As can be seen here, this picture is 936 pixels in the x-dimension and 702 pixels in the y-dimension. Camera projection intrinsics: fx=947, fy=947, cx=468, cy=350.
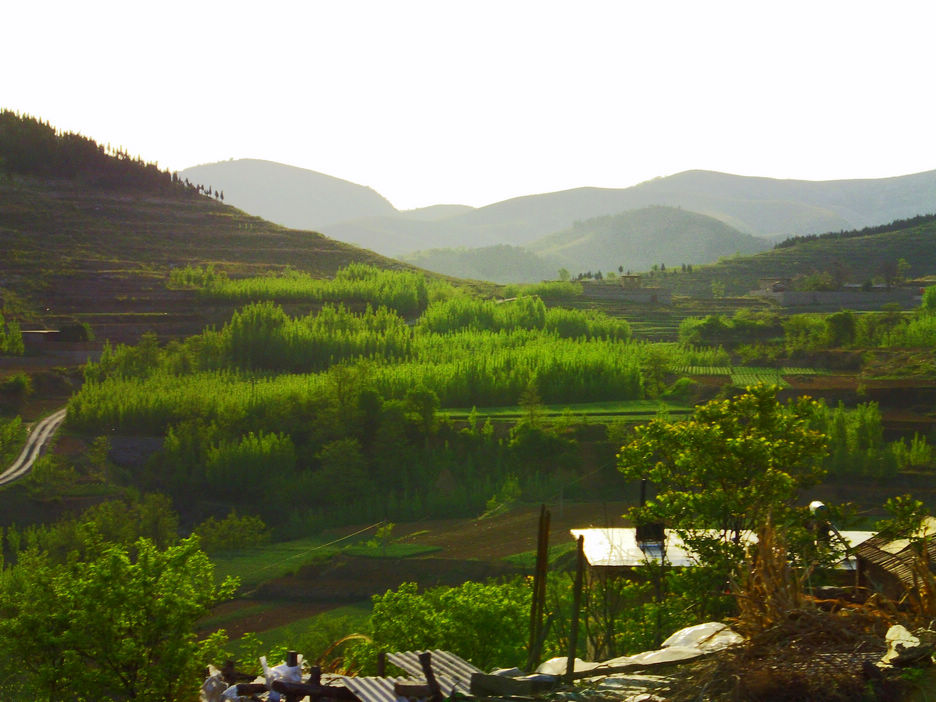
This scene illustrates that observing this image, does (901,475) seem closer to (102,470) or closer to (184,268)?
(102,470)

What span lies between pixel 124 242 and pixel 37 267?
9290 millimetres

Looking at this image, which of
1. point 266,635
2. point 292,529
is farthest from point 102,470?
point 266,635

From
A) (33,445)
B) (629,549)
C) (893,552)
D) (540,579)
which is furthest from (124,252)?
(540,579)

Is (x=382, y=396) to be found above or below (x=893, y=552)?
below

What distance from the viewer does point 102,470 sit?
126ft

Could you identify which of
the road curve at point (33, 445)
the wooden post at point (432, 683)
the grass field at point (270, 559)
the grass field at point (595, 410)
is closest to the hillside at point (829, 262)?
the grass field at point (595, 410)

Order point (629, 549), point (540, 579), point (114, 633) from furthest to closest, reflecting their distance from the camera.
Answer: point (629, 549) < point (114, 633) < point (540, 579)

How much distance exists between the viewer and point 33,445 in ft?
130

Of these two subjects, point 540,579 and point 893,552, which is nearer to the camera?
point 540,579

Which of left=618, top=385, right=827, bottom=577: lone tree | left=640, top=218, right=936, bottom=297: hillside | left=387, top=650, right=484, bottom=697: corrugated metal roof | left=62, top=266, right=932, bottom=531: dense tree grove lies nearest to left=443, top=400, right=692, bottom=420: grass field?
left=62, top=266, right=932, bottom=531: dense tree grove

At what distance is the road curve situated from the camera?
122ft

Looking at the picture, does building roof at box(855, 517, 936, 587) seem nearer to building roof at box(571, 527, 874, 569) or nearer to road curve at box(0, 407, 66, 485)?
building roof at box(571, 527, 874, 569)

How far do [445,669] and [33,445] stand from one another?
3532cm

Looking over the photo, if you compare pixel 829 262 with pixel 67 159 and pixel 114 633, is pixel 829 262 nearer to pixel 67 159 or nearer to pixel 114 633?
pixel 67 159
